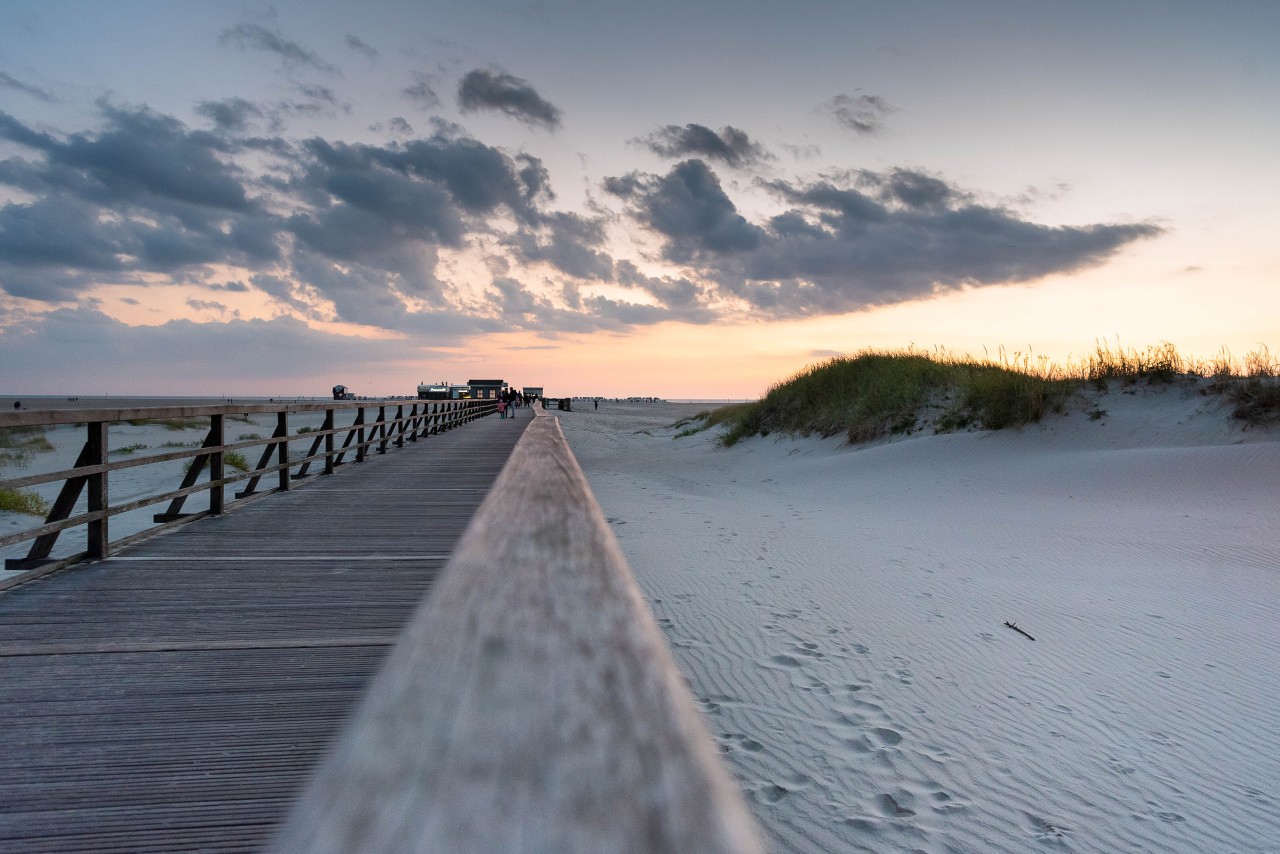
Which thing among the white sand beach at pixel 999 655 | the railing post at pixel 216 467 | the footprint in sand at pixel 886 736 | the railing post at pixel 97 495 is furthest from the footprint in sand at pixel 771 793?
the railing post at pixel 216 467

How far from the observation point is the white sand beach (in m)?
3.10

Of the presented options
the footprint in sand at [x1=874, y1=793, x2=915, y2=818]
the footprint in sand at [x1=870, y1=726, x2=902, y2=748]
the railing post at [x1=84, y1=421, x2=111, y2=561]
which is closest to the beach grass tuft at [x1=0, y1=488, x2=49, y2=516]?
the railing post at [x1=84, y1=421, x2=111, y2=561]

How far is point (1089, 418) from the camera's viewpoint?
14.1 m

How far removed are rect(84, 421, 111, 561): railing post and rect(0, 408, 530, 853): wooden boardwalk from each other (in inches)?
7.9

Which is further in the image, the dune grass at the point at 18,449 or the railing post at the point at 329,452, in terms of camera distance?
the dune grass at the point at 18,449

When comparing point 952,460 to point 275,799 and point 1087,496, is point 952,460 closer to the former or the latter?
point 1087,496

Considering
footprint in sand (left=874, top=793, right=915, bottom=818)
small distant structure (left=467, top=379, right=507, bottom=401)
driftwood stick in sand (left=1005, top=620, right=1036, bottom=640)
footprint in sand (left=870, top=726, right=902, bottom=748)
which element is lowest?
footprint in sand (left=874, top=793, right=915, bottom=818)

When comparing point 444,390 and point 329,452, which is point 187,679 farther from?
point 444,390

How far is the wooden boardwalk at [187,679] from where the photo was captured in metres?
1.92

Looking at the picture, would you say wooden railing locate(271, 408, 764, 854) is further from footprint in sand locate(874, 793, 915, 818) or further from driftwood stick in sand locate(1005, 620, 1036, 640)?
driftwood stick in sand locate(1005, 620, 1036, 640)

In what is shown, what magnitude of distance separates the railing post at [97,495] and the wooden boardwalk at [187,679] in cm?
20

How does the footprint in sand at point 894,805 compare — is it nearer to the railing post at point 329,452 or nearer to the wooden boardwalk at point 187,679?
the wooden boardwalk at point 187,679

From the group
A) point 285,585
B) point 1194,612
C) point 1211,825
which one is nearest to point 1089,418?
point 1194,612

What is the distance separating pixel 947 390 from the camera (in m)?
17.2
